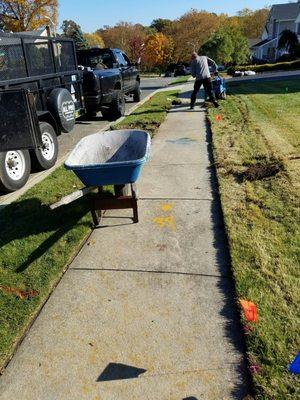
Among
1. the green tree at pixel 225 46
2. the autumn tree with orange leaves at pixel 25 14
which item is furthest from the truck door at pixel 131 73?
the autumn tree with orange leaves at pixel 25 14

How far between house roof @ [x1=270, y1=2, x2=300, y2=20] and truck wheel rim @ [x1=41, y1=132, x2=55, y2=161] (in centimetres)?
5382

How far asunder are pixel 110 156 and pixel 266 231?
2349 mm

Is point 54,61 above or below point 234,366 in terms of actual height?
above

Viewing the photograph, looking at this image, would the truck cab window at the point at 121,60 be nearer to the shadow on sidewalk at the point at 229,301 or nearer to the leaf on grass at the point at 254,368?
the shadow on sidewalk at the point at 229,301

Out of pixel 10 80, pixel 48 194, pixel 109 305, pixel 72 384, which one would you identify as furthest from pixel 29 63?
pixel 72 384

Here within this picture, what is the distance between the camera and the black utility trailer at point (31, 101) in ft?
17.3

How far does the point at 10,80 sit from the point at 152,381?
5244mm

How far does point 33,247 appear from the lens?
432 centimetres

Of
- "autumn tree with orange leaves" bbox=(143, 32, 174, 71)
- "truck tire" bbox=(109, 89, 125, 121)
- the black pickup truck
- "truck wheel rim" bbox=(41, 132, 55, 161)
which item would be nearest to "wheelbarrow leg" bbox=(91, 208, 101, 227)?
"truck wheel rim" bbox=(41, 132, 55, 161)

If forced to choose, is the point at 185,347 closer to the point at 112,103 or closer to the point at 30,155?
the point at 30,155

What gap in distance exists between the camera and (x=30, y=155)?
7078 mm

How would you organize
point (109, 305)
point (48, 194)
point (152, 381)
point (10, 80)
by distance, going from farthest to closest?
point (10, 80) < point (48, 194) < point (109, 305) < point (152, 381)

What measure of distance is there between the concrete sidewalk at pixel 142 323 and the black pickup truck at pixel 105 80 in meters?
6.67

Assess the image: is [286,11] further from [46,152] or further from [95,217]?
[95,217]
